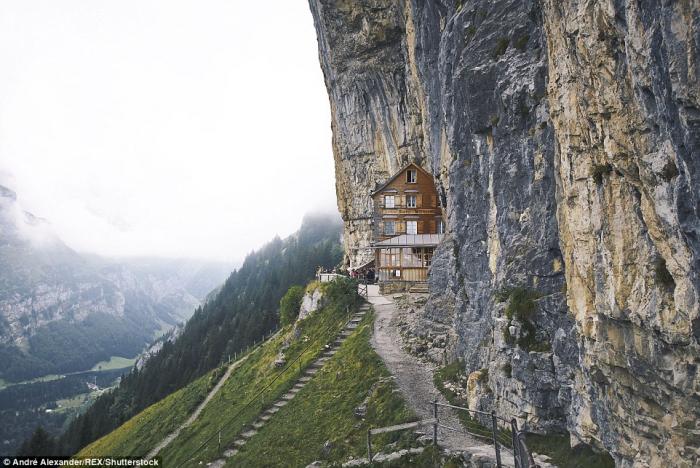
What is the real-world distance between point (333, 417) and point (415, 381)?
5449 millimetres

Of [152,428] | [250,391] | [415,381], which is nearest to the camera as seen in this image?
[415,381]

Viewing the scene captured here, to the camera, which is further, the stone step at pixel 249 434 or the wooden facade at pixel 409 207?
the wooden facade at pixel 409 207

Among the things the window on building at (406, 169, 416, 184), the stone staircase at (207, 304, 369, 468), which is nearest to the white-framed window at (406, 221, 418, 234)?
the window on building at (406, 169, 416, 184)

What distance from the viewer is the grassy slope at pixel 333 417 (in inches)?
950

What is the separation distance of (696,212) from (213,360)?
98851mm

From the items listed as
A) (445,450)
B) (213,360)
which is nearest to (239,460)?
(445,450)

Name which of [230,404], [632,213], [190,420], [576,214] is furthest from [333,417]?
[190,420]

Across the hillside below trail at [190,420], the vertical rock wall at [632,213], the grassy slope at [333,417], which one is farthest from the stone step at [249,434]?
the vertical rock wall at [632,213]

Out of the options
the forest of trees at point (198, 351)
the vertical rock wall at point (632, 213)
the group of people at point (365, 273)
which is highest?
the vertical rock wall at point (632, 213)

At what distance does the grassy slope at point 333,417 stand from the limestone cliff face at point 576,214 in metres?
5.03

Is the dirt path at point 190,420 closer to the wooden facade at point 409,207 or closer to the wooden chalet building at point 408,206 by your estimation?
the wooden chalet building at point 408,206

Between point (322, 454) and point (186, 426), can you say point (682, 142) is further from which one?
point (186, 426)

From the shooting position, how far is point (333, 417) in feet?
90.2

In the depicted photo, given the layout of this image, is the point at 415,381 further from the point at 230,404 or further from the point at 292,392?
the point at 230,404
